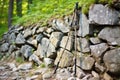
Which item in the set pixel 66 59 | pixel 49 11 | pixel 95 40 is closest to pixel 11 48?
pixel 49 11

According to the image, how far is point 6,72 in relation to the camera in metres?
9.64

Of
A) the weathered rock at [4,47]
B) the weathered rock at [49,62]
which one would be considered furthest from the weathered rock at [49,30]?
the weathered rock at [4,47]

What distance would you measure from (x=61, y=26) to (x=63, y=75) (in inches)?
75.8

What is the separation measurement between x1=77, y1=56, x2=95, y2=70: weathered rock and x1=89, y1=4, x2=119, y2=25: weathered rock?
1.11m

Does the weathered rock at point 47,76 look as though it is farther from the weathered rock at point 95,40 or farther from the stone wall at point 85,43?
the weathered rock at point 95,40

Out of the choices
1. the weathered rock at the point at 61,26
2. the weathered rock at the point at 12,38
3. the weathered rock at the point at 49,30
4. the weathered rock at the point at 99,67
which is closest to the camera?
the weathered rock at the point at 99,67

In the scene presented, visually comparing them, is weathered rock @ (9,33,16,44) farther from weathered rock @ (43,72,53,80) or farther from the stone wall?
weathered rock @ (43,72,53,80)

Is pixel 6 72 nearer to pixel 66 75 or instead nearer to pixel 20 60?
pixel 20 60

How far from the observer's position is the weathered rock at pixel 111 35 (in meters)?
6.52

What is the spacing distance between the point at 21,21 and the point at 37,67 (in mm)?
3940

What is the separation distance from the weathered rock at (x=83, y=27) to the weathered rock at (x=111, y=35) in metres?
0.68

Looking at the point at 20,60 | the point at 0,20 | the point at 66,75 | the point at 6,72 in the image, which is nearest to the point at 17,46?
the point at 20,60

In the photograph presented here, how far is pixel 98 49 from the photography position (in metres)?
6.83

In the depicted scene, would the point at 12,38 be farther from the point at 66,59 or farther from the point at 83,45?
the point at 83,45
